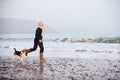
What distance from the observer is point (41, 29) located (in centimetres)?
788

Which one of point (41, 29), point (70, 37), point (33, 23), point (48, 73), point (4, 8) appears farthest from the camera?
point (70, 37)

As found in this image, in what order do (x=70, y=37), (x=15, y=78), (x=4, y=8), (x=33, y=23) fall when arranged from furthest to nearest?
(x=70, y=37) → (x=4, y=8) → (x=33, y=23) → (x=15, y=78)

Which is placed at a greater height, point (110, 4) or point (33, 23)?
point (110, 4)

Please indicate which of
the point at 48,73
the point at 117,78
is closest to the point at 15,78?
the point at 48,73

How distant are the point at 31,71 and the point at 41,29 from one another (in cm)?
240

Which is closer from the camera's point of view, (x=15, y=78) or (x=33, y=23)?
(x=15, y=78)

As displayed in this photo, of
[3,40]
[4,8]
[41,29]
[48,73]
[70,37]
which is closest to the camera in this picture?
[48,73]

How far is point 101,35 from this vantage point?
16.5 metres

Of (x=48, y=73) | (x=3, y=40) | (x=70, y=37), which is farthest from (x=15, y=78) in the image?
(x=70, y=37)

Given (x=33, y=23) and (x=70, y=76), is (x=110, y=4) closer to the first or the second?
(x=33, y=23)

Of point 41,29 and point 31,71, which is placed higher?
point 41,29

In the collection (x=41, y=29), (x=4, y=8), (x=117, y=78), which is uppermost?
(x=4, y=8)

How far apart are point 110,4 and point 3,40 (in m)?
6.28

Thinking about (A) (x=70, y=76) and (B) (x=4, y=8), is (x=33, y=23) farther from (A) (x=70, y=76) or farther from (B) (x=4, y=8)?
(A) (x=70, y=76)
